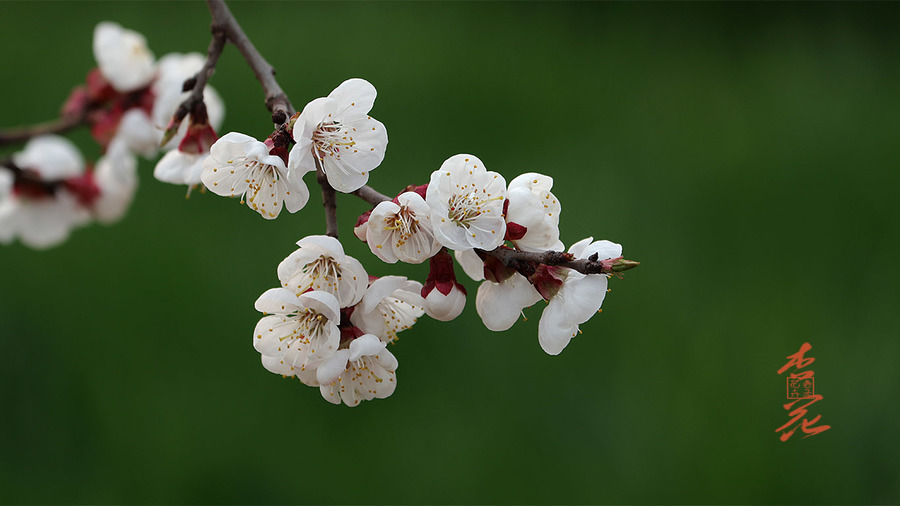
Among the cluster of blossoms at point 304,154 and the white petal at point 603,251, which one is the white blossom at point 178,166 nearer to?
the cluster of blossoms at point 304,154

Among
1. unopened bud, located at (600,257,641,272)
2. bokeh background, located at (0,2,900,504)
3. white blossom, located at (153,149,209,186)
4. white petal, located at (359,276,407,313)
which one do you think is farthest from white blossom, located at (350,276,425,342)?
bokeh background, located at (0,2,900,504)

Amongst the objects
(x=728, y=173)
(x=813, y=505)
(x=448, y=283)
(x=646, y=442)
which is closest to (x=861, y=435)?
(x=813, y=505)

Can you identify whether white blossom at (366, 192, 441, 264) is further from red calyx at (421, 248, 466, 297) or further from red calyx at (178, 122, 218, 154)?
red calyx at (178, 122, 218, 154)

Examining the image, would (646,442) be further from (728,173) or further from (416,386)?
(728,173)

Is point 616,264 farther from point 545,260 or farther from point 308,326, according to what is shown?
point 308,326

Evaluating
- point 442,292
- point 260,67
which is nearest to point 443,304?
point 442,292
